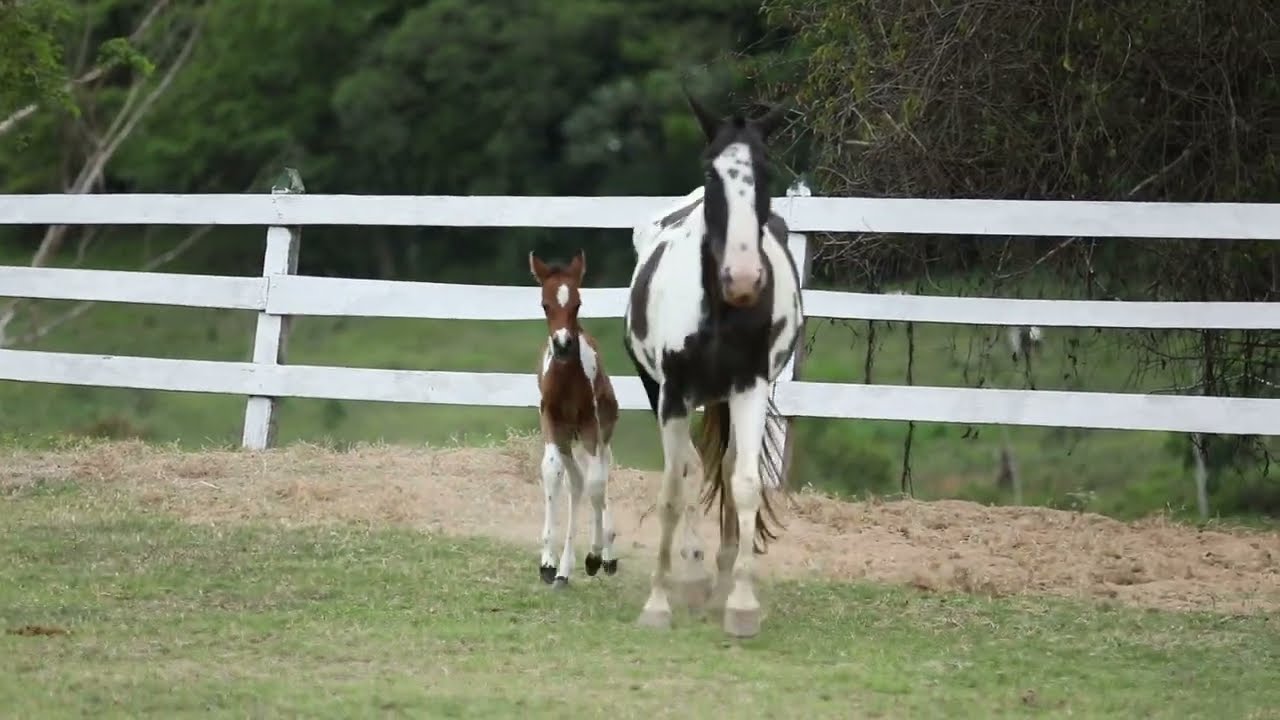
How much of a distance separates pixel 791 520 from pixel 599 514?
5.50ft

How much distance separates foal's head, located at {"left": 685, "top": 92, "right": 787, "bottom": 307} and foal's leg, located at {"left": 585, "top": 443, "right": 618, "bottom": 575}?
1490 millimetres

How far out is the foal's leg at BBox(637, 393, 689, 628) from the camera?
684 cm

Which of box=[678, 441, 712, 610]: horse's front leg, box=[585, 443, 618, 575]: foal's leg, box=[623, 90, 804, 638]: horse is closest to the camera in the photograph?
box=[623, 90, 804, 638]: horse

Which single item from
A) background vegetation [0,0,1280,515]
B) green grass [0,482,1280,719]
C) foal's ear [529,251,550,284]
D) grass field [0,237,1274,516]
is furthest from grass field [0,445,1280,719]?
grass field [0,237,1274,516]

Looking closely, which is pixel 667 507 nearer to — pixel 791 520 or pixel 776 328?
pixel 776 328

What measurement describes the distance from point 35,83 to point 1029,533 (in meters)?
7.30

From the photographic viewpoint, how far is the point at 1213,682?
599 centimetres

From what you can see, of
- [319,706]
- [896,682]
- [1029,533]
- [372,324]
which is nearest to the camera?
[319,706]

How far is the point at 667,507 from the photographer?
7.21 metres

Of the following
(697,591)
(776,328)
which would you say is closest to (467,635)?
(697,591)

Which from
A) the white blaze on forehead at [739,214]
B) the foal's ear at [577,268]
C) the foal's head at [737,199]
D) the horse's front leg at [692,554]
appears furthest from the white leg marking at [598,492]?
the white blaze on forehead at [739,214]

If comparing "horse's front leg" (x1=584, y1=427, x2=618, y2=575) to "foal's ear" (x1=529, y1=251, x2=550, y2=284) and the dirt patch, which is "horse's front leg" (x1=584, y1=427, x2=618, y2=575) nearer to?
the dirt patch

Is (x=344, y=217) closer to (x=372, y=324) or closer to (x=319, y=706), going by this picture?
(x=319, y=706)

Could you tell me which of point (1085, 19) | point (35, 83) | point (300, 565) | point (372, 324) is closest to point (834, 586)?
point (300, 565)
